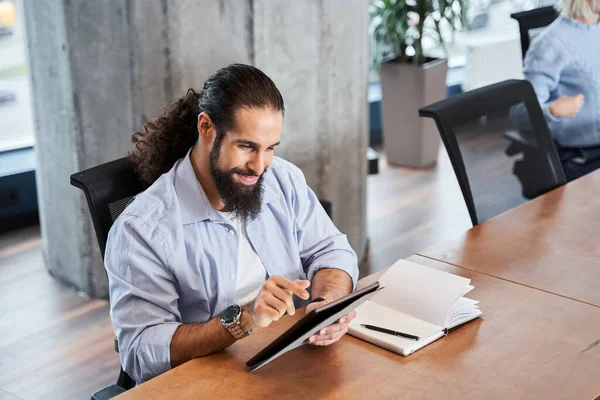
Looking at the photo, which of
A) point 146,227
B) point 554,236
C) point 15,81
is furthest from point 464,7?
Answer: point 146,227

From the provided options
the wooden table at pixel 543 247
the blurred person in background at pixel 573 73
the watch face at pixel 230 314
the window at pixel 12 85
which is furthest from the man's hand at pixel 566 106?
the window at pixel 12 85

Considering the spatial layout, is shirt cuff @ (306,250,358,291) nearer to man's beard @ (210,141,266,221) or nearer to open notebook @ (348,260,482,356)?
open notebook @ (348,260,482,356)

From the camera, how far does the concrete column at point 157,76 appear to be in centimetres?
343

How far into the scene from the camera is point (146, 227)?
6.48 ft

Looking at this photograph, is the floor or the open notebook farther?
the floor

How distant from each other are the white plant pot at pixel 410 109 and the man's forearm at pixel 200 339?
410 cm

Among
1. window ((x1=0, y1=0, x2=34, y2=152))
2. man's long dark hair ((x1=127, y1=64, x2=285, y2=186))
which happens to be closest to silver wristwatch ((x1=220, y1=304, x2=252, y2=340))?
man's long dark hair ((x1=127, y1=64, x2=285, y2=186))

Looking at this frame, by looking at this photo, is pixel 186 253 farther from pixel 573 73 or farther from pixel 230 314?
pixel 573 73

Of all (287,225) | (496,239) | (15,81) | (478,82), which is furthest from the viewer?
(478,82)

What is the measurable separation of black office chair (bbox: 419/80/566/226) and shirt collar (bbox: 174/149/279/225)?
2.80ft

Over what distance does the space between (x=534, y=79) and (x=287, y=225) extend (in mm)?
1693

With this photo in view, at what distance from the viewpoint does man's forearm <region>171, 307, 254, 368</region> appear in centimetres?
184

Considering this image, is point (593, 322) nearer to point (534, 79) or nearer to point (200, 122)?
point (200, 122)

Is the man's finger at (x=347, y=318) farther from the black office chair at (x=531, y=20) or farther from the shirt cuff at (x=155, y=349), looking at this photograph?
the black office chair at (x=531, y=20)
